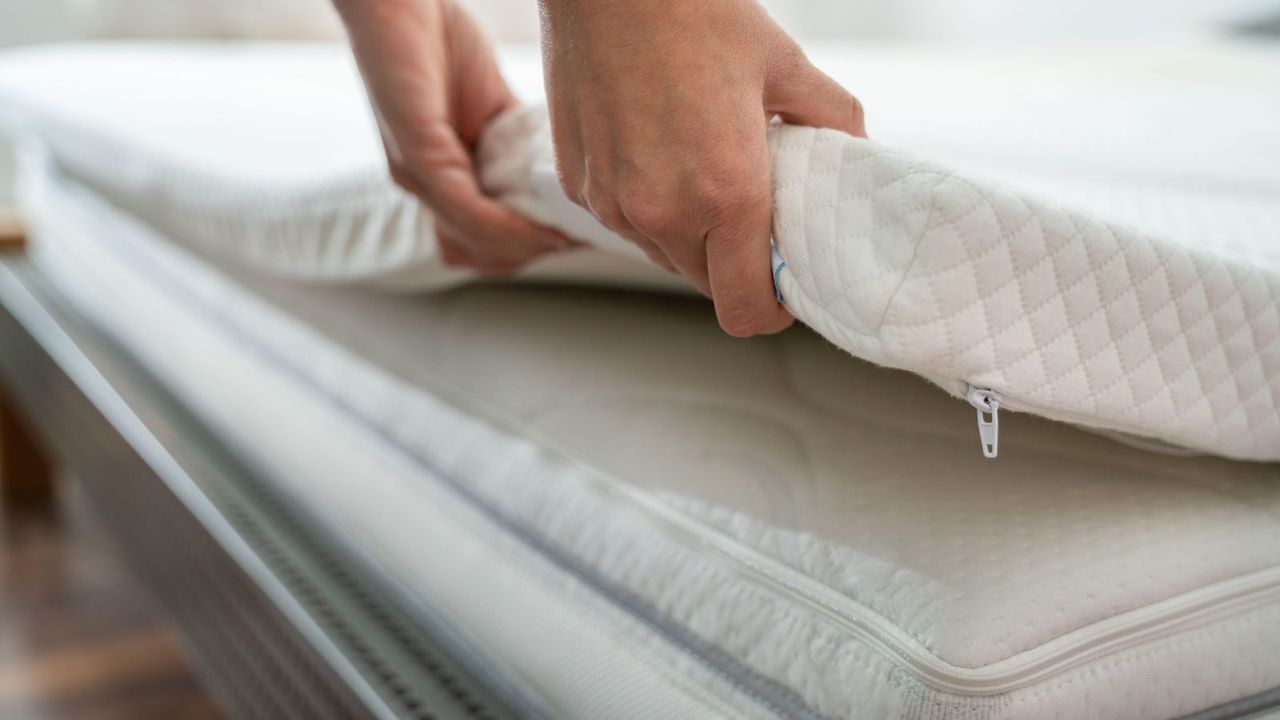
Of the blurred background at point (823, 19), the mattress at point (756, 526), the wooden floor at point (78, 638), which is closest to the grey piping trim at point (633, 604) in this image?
the mattress at point (756, 526)

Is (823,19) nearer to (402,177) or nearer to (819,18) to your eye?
(819,18)

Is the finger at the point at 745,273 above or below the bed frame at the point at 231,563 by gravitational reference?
above

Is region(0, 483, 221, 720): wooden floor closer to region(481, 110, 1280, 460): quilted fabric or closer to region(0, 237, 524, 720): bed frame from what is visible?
region(0, 237, 524, 720): bed frame

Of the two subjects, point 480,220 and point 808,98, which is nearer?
point 808,98

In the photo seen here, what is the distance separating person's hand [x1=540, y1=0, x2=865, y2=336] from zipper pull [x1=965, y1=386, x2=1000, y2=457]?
9 centimetres

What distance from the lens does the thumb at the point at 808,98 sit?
0.42 m

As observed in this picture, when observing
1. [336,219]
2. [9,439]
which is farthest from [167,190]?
[9,439]

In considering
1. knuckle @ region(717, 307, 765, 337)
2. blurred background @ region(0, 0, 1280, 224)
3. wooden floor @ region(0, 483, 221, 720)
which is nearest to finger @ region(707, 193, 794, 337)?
knuckle @ region(717, 307, 765, 337)

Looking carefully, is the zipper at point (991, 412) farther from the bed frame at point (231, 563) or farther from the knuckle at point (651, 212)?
the bed frame at point (231, 563)

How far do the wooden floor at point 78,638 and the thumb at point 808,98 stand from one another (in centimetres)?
95

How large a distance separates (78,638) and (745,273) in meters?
1.12

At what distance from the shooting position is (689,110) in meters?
0.39

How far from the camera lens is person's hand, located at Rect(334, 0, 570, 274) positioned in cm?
55

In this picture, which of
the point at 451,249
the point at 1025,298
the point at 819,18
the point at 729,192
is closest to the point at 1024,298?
the point at 1025,298
